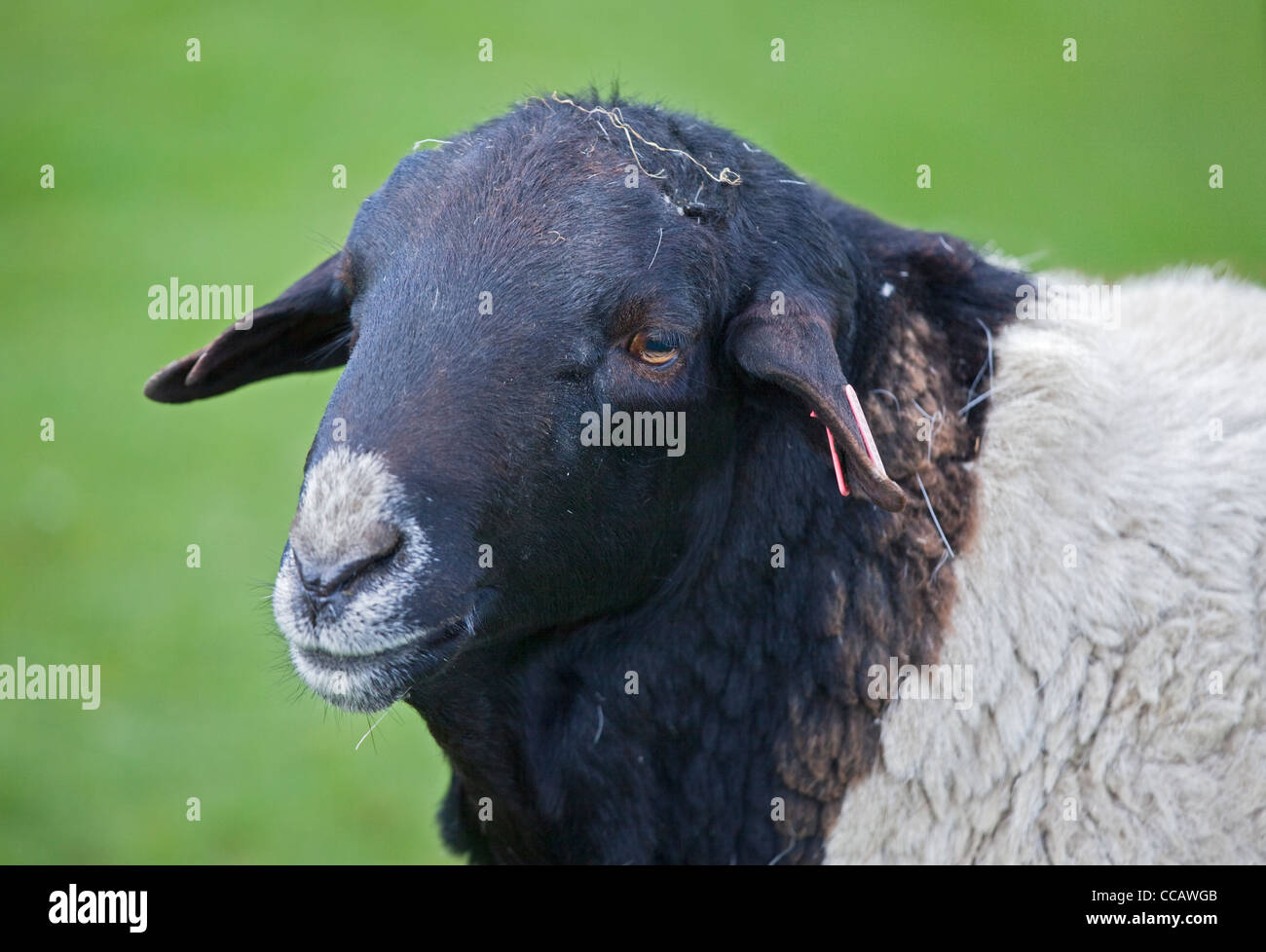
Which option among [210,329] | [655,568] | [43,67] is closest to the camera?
[655,568]

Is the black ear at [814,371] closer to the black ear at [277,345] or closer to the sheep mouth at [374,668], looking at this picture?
the sheep mouth at [374,668]

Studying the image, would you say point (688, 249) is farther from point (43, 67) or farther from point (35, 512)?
point (43, 67)

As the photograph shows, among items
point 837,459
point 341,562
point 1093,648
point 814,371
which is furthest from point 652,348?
point 1093,648

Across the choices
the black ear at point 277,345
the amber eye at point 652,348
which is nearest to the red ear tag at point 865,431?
the amber eye at point 652,348

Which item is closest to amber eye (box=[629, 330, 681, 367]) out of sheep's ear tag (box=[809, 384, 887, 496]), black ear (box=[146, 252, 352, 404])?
sheep's ear tag (box=[809, 384, 887, 496])

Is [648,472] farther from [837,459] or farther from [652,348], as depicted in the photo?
[837,459]

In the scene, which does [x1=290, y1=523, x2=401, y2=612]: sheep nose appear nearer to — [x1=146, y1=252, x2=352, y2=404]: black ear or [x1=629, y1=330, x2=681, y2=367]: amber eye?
[x1=629, y1=330, x2=681, y2=367]: amber eye

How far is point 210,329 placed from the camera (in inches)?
695

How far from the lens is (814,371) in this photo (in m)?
4.12

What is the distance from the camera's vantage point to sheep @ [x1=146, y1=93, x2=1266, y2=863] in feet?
13.8

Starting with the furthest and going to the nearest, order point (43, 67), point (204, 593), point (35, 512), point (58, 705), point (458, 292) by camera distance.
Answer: point (43, 67) < point (35, 512) < point (204, 593) < point (58, 705) < point (458, 292)

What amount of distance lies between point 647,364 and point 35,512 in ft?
35.7
